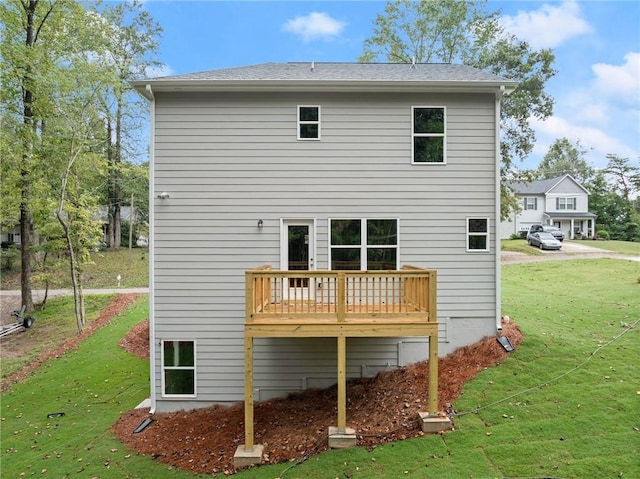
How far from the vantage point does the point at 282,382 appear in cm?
765

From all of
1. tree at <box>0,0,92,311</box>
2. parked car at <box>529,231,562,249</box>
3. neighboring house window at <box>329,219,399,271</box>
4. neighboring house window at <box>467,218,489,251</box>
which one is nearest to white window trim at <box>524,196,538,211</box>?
parked car at <box>529,231,562,249</box>

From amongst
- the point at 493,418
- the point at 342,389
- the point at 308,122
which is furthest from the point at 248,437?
the point at 308,122

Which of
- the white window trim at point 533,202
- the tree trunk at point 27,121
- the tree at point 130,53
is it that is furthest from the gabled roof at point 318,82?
the white window trim at point 533,202

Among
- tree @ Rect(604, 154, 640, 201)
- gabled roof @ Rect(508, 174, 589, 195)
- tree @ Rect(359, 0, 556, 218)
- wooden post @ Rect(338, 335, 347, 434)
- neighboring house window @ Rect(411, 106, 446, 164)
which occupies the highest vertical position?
tree @ Rect(359, 0, 556, 218)

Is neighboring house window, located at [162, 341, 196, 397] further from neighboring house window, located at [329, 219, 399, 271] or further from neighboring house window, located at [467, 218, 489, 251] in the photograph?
neighboring house window, located at [467, 218, 489, 251]

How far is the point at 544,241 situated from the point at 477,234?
20249 mm

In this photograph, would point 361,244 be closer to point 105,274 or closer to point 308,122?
point 308,122

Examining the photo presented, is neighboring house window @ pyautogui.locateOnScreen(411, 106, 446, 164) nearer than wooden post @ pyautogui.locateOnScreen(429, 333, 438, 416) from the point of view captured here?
No

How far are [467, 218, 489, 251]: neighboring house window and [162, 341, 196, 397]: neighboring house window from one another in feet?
21.8

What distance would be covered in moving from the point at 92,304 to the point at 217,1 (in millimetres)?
14968

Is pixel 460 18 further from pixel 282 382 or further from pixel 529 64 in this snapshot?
pixel 282 382

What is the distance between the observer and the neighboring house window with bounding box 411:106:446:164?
7.81 m

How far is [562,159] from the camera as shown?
52844mm

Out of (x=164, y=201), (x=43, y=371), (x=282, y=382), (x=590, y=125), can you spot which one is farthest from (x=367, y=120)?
(x=590, y=125)
